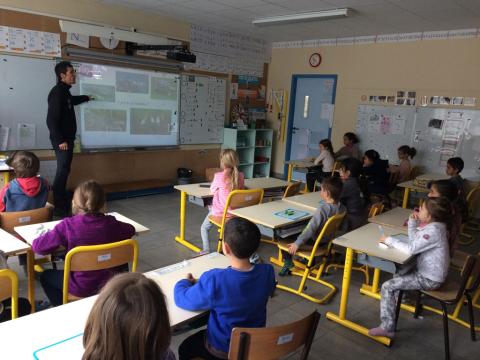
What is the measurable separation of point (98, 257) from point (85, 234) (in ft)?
0.62

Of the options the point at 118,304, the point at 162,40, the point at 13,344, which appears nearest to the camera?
the point at 118,304

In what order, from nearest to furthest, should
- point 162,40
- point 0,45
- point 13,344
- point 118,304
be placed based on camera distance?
point 118,304
point 13,344
point 0,45
point 162,40

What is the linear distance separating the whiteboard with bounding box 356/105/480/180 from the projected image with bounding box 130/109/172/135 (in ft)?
11.4

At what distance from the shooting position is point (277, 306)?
2.99m

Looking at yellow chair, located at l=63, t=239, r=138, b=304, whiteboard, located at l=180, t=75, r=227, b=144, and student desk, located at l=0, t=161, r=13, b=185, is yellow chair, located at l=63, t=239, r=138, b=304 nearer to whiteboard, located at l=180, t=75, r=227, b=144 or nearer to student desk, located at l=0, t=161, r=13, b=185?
student desk, located at l=0, t=161, r=13, b=185

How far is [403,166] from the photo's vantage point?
607 centimetres

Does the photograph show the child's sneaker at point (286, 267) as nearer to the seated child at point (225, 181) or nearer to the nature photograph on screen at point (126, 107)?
the seated child at point (225, 181)

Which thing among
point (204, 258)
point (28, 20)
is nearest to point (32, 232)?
point (204, 258)

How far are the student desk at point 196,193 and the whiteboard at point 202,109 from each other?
2661 mm

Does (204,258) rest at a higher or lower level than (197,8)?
lower

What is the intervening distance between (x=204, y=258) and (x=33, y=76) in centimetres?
413

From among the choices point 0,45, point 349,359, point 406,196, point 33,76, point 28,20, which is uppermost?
point 28,20

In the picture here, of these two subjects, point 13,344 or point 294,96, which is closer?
point 13,344

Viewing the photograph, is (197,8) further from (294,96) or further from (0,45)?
(294,96)
